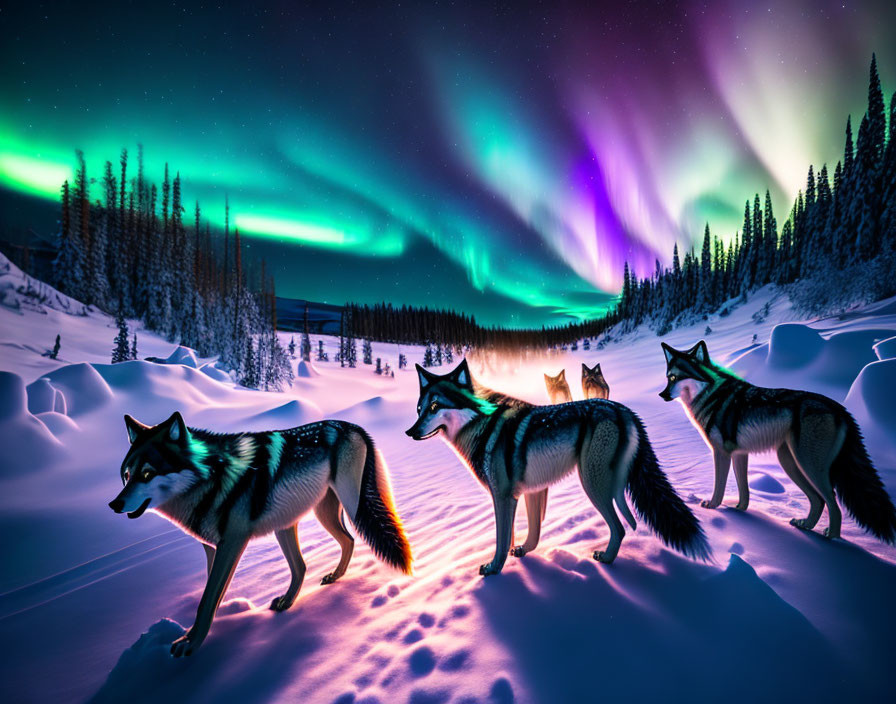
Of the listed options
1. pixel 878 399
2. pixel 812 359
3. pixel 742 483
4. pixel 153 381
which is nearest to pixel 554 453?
pixel 742 483

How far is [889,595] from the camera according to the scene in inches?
69.7

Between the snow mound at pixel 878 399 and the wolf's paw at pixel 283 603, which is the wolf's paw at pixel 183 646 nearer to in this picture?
the wolf's paw at pixel 283 603

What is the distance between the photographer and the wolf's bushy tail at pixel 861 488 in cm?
214

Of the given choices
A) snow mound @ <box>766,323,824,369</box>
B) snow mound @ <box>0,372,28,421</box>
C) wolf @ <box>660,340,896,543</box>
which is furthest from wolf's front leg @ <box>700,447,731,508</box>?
snow mound @ <box>0,372,28,421</box>

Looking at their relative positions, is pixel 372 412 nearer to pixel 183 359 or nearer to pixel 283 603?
pixel 283 603

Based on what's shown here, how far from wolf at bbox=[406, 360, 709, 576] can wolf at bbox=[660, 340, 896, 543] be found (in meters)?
0.89

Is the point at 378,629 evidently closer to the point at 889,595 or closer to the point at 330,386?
the point at 889,595

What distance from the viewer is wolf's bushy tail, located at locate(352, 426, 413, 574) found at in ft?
7.45

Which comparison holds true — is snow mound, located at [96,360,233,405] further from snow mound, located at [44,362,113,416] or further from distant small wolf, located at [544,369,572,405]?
distant small wolf, located at [544,369,572,405]

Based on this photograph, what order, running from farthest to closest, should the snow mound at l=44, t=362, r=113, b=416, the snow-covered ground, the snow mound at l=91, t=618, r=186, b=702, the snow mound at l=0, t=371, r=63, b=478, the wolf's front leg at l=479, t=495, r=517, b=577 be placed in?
the snow mound at l=44, t=362, r=113, b=416 < the snow mound at l=0, t=371, r=63, b=478 < the wolf's front leg at l=479, t=495, r=517, b=577 < the snow mound at l=91, t=618, r=186, b=702 < the snow-covered ground

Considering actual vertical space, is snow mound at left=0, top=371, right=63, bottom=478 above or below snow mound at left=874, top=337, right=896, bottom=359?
below

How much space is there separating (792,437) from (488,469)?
2266 millimetres

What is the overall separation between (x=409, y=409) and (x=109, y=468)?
644 cm

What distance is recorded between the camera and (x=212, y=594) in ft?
A: 6.19
